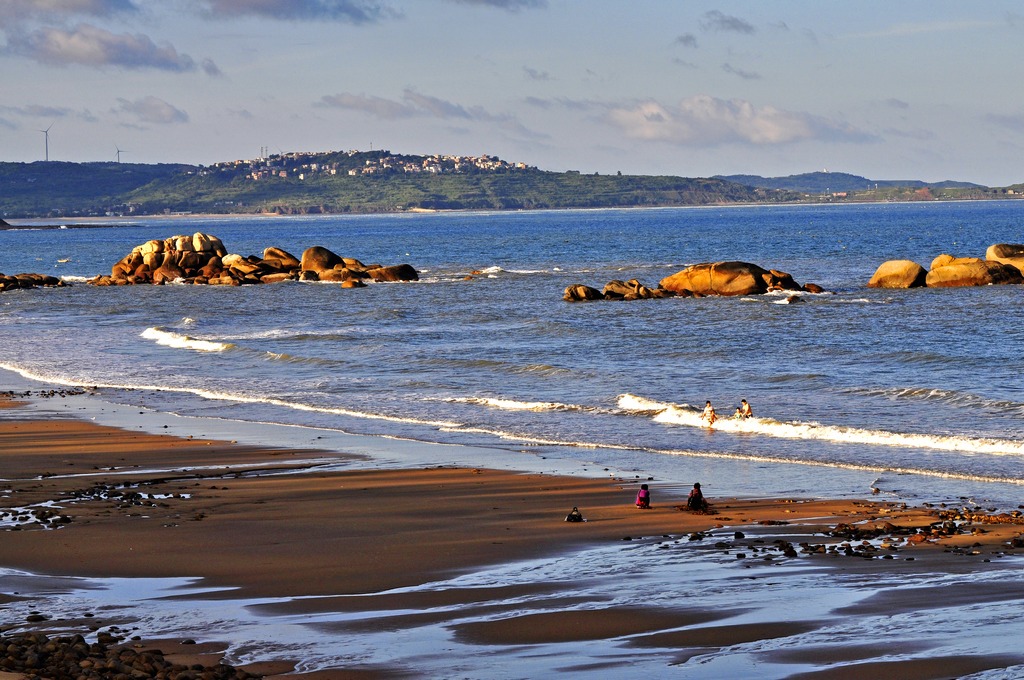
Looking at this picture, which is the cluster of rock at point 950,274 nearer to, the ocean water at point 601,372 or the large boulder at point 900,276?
the large boulder at point 900,276

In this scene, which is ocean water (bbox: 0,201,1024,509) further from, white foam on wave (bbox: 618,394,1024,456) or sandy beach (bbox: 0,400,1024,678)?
sandy beach (bbox: 0,400,1024,678)

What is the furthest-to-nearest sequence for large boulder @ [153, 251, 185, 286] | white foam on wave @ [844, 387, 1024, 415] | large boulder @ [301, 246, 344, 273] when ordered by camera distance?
large boulder @ [153, 251, 185, 286], large boulder @ [301, 246, 344, 273], white foam on wave @ [844, 387, 1024, 415]

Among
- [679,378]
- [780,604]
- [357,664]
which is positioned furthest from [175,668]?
[679,378]

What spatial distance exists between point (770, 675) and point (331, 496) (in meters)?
10.5

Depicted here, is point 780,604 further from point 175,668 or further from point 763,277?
point 763,277

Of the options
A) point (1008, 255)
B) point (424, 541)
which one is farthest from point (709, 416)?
point (1008, 255)

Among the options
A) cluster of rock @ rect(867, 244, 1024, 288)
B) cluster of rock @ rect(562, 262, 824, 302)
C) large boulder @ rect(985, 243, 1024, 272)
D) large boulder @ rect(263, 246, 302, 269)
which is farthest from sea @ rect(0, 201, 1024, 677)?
large boulder @ rect(263, 246, 302, 269)

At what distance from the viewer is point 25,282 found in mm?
82875

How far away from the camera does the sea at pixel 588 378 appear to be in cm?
2314

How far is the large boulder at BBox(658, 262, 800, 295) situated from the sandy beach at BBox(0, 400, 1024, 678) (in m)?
42.9

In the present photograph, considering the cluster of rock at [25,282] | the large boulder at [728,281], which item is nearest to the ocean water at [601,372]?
the large boulder at [728,281]

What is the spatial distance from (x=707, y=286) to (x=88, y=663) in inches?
2189

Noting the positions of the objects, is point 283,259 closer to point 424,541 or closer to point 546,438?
point 546,438

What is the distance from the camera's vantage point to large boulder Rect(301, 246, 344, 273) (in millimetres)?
84812
